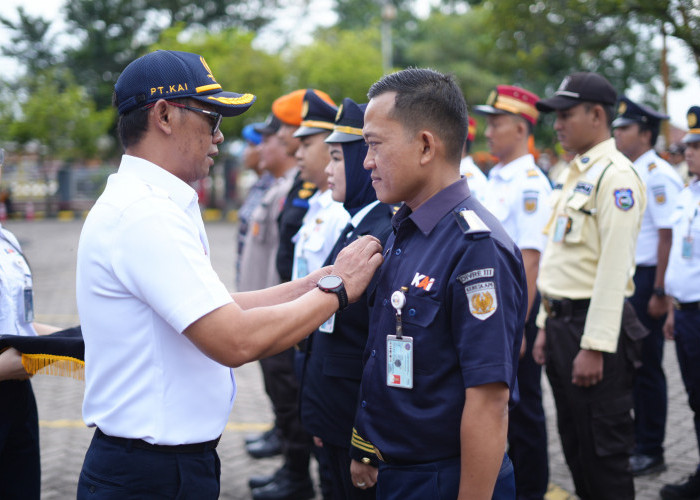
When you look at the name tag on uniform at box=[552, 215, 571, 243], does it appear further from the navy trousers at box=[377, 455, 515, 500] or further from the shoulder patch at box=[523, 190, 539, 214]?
the navy trousers at box=[377, 455, 515, 500]

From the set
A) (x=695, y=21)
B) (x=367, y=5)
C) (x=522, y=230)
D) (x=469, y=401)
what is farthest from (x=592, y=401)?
(x=367, y=5)

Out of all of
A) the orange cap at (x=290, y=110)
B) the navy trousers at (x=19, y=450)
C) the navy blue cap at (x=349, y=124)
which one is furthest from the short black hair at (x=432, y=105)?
the orange cap at (x=290, y=110)

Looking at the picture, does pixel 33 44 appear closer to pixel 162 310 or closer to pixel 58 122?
pixel 58 122

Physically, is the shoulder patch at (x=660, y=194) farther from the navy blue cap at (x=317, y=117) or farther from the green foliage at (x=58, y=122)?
the green foliage at (x=58, y=122)

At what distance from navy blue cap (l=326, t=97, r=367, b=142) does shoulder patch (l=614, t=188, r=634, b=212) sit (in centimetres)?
145

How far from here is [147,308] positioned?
2.00 meters

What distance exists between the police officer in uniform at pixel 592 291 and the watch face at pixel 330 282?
1820 millimetres

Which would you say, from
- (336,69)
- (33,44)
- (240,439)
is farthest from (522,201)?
(33,44)

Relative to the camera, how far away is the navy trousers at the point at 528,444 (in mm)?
4043

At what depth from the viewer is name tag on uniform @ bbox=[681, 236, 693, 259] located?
4.40 meters

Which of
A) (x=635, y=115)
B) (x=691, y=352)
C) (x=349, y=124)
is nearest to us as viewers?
(x=349, y=124)

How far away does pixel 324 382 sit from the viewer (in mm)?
2998

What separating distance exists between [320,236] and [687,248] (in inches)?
101

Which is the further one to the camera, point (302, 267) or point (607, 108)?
point (607, 108)
